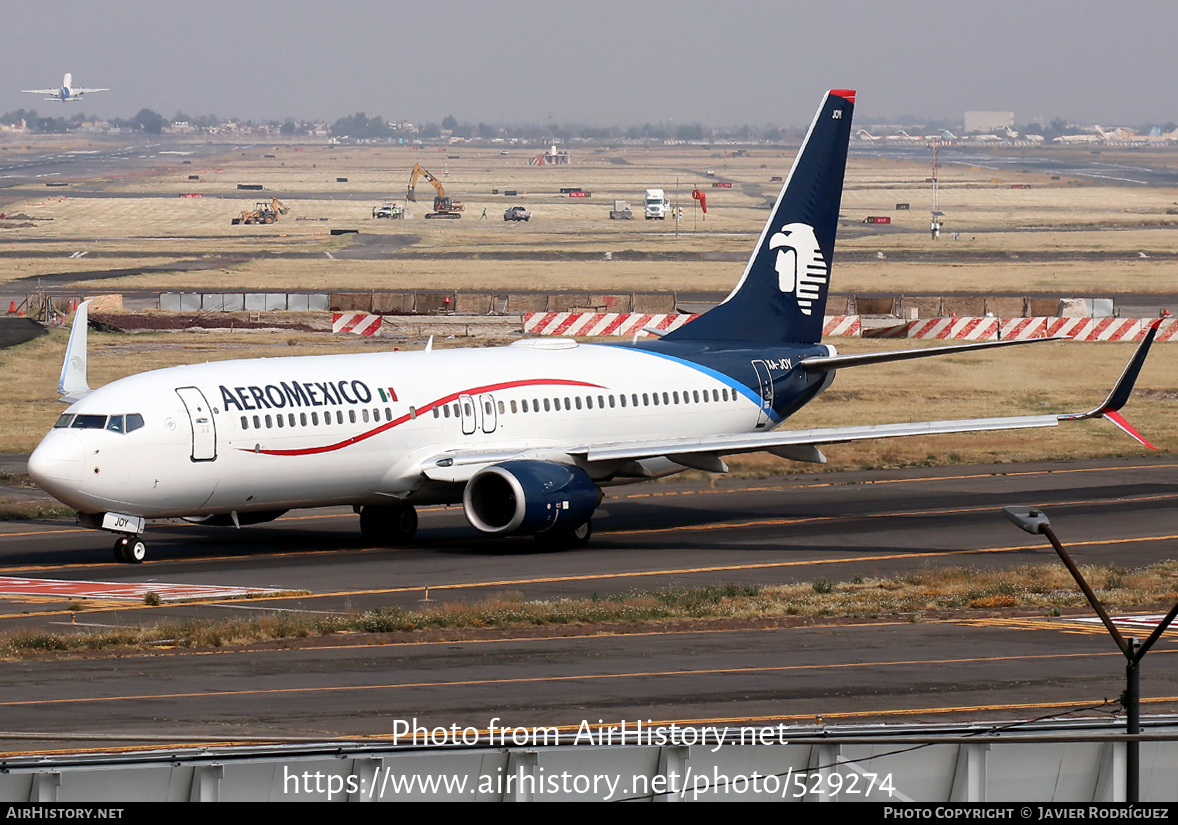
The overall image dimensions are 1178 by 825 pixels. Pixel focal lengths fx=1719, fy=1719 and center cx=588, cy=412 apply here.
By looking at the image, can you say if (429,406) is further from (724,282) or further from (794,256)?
(724,282)

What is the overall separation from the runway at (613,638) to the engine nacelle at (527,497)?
0.99 meters

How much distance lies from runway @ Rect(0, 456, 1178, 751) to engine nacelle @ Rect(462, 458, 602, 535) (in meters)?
0.99

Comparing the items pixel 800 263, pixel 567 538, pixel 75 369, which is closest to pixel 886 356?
pixel 800 263

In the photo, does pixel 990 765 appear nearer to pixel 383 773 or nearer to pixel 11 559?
pixel 383 773

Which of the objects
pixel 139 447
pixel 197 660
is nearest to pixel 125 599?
pixel 139 447

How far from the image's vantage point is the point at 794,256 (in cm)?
5072

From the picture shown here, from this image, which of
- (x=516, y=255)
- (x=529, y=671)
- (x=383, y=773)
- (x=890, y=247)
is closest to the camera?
(x=383, y=773)

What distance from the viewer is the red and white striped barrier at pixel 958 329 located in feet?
284

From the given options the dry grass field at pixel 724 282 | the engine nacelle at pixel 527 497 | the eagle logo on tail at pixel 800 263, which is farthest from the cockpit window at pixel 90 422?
the dry grass field at pixel 724 282

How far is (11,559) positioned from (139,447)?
592 cm

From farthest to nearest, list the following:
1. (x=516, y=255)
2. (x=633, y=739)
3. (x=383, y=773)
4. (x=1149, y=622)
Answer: (x=516, y=255) < (x=1149, y=622) < (x=633, y=739) < (x=383, y=773)

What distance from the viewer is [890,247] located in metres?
178

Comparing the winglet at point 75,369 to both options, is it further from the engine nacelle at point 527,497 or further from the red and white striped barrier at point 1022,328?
the red and white striped barrier at point 1022,328

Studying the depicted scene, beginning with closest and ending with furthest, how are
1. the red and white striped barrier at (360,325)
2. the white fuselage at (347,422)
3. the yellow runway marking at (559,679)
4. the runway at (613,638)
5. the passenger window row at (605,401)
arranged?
the runway at (613,638) → the yellow runway marking at (559,679) → the white fuselage at (347,422) → the passenger window row at (605,401) → the red and white striped barrier at (360,325)
